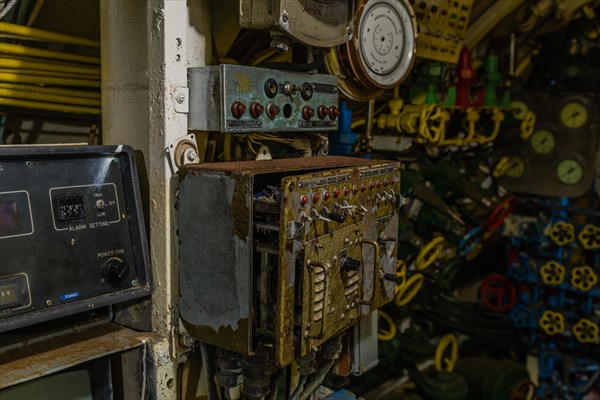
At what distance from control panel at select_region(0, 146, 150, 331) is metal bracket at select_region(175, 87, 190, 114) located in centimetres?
18

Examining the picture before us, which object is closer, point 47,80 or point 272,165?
point 272,165

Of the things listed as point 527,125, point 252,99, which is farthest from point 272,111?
point 527,125

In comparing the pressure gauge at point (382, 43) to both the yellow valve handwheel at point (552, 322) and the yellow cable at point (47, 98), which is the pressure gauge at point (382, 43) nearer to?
the yellow cable at point (47, 98)

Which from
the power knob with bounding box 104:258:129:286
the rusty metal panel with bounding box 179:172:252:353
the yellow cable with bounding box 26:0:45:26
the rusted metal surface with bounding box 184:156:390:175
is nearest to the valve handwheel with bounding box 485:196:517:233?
the rusted metal surface with bounding box 184:156:390:175

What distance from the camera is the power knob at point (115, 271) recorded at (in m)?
1.52

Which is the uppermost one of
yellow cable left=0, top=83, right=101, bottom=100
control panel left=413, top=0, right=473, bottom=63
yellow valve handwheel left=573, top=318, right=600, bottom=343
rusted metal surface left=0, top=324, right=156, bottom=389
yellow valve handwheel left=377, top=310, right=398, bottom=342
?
control panel left=413, top=0, right=473, bottom=63

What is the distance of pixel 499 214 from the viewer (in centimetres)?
374

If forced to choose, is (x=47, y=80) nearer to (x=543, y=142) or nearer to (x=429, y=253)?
(x=429, y=253)

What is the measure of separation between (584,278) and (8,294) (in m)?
3.16

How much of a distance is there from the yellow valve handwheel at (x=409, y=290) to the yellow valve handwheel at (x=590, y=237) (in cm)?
106

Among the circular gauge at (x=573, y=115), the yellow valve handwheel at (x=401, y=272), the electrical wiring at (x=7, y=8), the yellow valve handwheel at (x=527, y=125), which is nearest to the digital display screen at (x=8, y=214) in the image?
the electrical wiring at (x=7, y=8)

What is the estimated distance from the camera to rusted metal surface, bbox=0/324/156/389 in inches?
53.2

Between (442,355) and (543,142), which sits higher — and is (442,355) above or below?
below

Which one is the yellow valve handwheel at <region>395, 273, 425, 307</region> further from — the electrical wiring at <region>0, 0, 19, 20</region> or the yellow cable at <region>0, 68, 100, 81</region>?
the electrical wiring at <region>0, 0, 19, 20</region>
